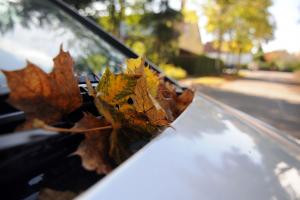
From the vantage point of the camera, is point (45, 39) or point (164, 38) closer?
point (45, 39)

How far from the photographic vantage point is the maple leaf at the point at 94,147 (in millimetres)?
678

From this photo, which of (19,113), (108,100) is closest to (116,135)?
(108,100)

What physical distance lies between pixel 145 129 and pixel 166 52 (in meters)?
18.1

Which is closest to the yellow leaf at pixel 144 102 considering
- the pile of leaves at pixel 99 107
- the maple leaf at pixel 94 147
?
the pile of leaves at pixel 99 107

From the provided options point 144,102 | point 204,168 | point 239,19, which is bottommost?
point 204,168

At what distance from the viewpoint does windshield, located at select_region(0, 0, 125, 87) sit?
150 cm

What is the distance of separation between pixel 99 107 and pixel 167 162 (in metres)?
0.19

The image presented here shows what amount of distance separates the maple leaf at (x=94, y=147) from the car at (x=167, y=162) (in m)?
0.03

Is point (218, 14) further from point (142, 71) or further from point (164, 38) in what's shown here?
point (142, 71)

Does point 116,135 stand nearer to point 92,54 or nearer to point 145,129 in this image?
point 145,129

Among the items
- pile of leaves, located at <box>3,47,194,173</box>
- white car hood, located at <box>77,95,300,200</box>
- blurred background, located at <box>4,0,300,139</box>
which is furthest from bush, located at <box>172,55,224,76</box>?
pile of leaves, located at <box>3,47,194,173</box>

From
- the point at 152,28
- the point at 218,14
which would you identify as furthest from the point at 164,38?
the point at 218,14

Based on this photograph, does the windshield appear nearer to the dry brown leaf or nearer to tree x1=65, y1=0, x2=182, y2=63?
the dry brown leaf

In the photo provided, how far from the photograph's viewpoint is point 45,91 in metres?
0.72
